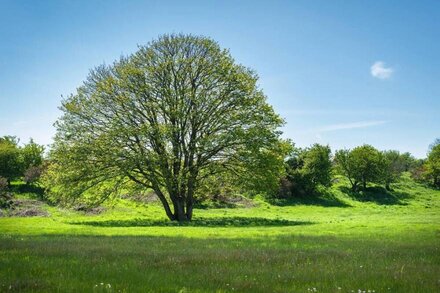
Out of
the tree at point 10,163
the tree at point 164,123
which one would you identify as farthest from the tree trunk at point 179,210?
the tree at point 10,163

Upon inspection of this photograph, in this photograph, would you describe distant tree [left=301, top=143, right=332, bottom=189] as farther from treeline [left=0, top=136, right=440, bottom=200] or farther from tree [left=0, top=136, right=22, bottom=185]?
tree [left=0, top=136, right=22, bottom=185]

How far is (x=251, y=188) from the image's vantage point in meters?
40.9

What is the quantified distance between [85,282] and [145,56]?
3442 centimetres

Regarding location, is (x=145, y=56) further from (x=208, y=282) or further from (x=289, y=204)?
(x=289, y=204)

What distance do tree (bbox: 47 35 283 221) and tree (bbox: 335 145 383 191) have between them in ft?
176

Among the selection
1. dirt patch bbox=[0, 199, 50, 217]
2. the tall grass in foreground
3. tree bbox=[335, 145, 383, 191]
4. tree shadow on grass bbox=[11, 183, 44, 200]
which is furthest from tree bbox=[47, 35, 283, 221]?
tree bbox=[335, 145, 383, 191]

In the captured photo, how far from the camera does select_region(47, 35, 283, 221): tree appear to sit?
1507 inches

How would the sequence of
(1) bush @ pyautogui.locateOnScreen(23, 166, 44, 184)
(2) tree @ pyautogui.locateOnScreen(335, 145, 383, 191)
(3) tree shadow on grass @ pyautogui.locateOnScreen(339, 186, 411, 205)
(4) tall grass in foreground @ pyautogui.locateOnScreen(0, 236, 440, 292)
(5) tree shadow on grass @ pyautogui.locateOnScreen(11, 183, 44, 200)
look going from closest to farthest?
1. (4) tall grass in foreground @ pyautogui.locateOnScreen(0, 236, 440, 292)
2. (5) tree shadow on grass @ pyautogui.locateOnScreen(11, 183, 44, 200)
3. (1) bush @ pyautogui.locateOnScreen(23, 166, 44, 184)
4. (3) tree shadow on grass @ pyautogui.locateOnScreen(339, 186, 411, 205)
5. (2) tree @ pyautogui.locateOnScreen(335, 145, 383, 191)

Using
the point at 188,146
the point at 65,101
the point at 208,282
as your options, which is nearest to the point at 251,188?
the point at 188,146

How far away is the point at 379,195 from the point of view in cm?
8700

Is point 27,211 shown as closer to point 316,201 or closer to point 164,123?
point 164,123

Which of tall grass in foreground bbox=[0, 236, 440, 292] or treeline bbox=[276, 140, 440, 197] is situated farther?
treeline bbox=[276, 140, 440, 197]

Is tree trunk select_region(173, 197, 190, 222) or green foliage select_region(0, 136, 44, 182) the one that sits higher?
green foliage select_region(0, 136, 44, 182)

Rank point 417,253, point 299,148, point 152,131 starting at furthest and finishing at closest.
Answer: point 299,148
point 152,131
point 417,253
